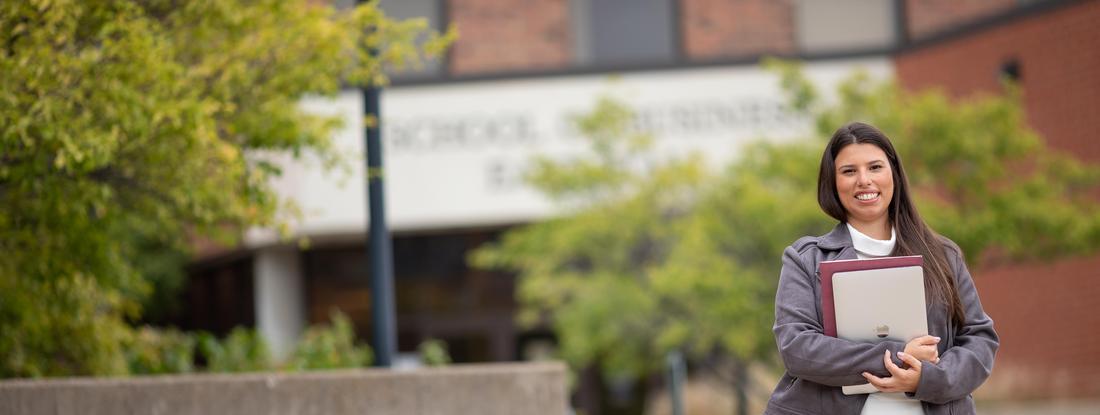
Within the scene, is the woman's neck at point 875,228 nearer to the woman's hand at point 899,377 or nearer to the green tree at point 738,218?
the woman's hand at point 899,377

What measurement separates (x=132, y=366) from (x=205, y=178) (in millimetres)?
3089

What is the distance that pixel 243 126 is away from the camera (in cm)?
643

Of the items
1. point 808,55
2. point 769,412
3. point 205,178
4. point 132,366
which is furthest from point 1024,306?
point 769,412

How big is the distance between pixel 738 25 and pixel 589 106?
287cm

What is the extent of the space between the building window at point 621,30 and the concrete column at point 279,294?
218 inches

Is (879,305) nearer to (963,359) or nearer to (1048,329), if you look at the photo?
(963,359)

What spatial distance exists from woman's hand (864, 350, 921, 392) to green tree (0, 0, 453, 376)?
3.40m

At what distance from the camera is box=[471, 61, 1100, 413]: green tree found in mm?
11039

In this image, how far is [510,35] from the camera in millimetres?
18875

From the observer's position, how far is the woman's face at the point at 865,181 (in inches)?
128

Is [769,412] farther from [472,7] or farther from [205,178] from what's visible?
[472,7]

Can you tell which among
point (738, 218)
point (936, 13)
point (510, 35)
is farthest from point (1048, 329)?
point (510, 35)

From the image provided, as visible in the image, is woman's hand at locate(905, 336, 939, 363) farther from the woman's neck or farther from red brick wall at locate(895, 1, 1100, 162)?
red brick wall at locate(895, 1, 1100, 162)

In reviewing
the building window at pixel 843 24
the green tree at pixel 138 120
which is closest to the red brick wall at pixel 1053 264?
the building window at pixel 843 24
